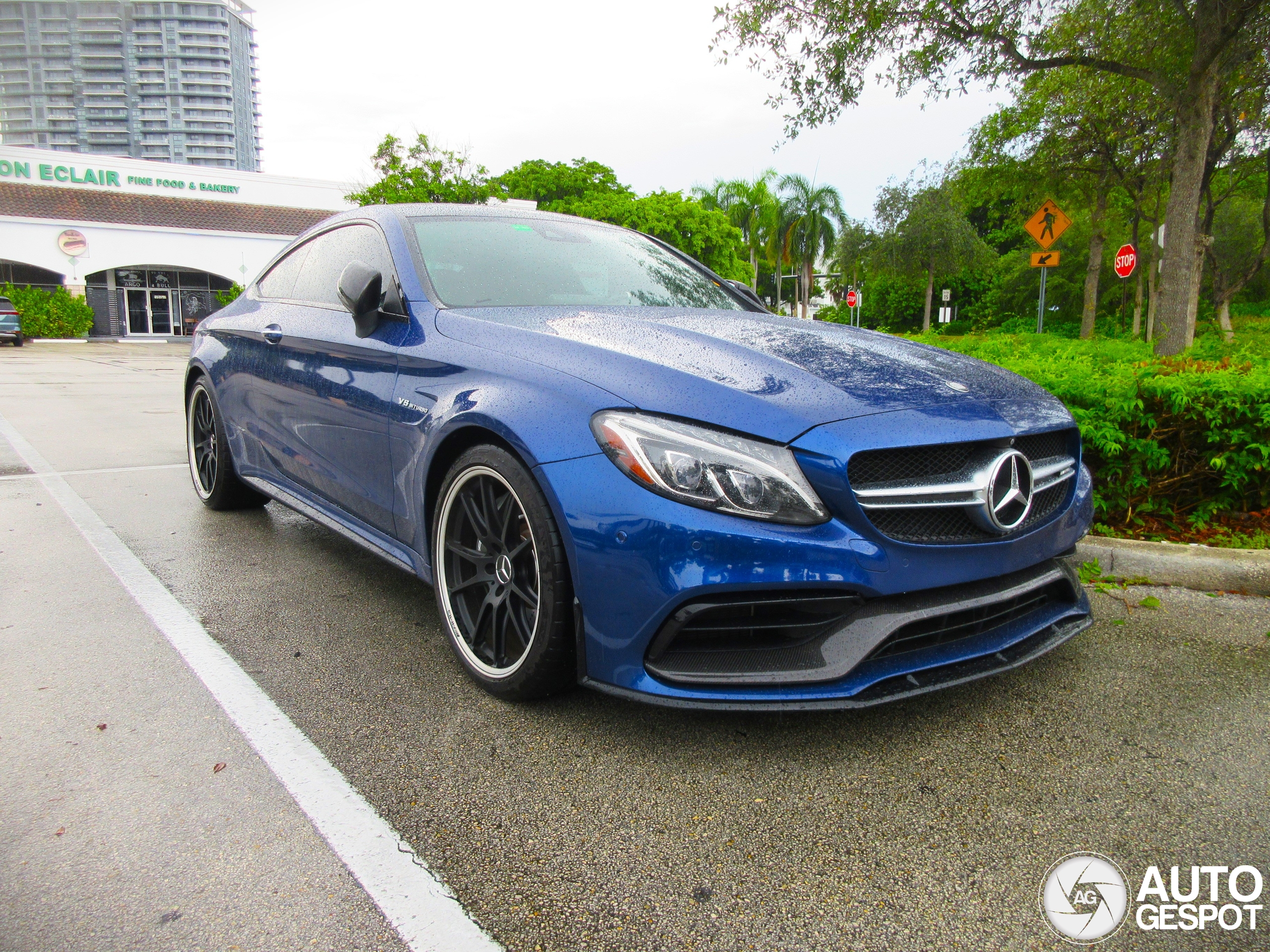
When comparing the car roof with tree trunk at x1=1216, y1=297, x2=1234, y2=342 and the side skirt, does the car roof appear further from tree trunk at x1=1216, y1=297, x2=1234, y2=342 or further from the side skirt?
tree trunk at x1=1216, y1=297, x2=1234, y2=342

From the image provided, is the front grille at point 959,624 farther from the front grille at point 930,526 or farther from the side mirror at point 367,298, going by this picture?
the side mirror at point 367,298

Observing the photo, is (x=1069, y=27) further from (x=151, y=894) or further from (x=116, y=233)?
(x=116, y=233)

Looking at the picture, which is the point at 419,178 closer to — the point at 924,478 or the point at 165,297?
the point at 165,297

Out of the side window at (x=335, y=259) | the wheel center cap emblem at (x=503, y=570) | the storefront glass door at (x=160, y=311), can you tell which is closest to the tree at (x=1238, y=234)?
the side window at (x=335, y=259)

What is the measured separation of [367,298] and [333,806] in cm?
177

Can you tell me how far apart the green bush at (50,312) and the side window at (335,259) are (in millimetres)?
42104

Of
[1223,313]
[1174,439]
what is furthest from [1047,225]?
[1223,313]

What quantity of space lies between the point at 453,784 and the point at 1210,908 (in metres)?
1.67

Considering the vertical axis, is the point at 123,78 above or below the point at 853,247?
above

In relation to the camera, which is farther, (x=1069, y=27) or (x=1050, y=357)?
(x=1069, y=27)

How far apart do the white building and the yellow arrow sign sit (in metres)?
39.0

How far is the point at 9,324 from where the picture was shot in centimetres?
3028

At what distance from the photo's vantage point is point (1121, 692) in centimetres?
270

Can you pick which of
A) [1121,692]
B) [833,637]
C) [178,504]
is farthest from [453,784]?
[178,504]
